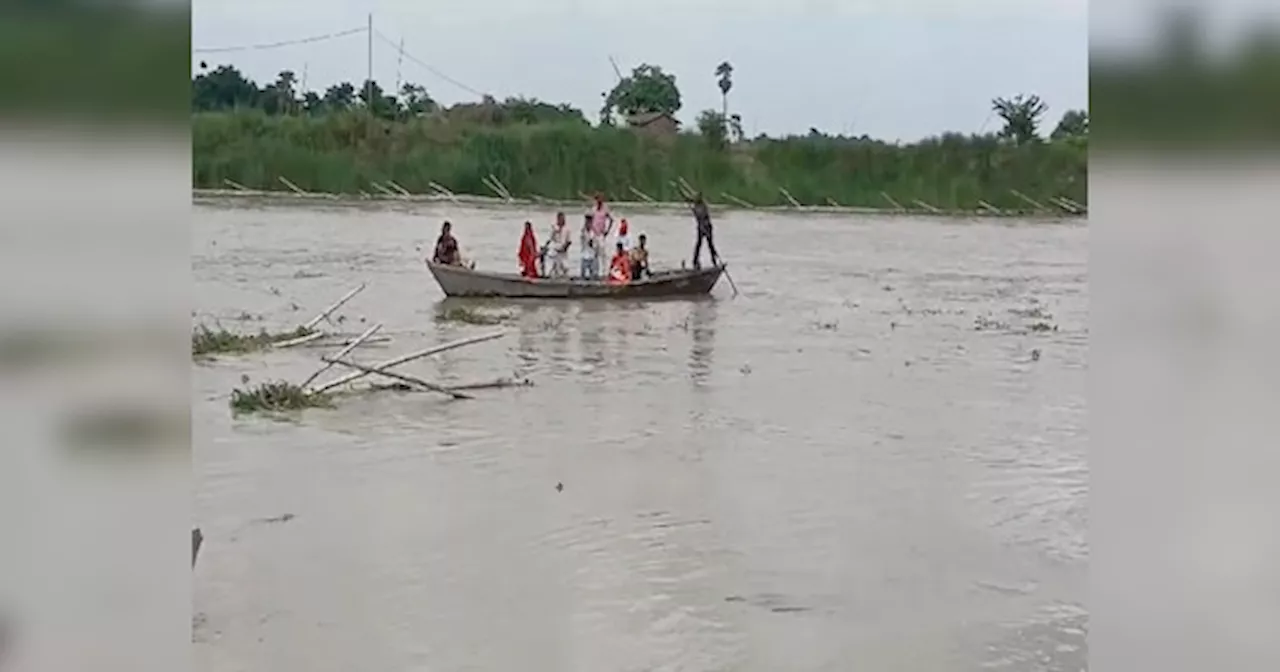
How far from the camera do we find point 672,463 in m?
1.91

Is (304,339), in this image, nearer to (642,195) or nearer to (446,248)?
(446,248)

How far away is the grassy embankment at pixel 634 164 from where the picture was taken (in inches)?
73.2

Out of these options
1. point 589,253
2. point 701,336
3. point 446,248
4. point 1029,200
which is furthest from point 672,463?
point 1029,200

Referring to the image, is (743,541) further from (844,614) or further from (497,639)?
(497,639)

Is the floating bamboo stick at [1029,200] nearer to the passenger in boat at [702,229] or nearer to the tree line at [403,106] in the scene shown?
the passenger in boat at [702,229]

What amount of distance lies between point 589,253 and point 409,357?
0.32 meters

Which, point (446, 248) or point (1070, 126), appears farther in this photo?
point (446, 248)

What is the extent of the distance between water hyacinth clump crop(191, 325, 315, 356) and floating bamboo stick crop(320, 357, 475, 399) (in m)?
0.10

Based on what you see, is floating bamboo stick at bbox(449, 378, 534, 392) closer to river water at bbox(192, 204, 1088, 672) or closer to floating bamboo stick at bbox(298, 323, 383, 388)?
river water at bbox(192, 204, 1088, 672)

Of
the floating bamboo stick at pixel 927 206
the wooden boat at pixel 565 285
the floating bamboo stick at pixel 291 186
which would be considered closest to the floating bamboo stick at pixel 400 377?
the wooden boat at pixel 565 285

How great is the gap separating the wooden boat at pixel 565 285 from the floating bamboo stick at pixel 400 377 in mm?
141

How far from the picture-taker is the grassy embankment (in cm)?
186

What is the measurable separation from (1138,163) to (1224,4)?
0.55 ft

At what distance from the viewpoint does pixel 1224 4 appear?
1224 mm
